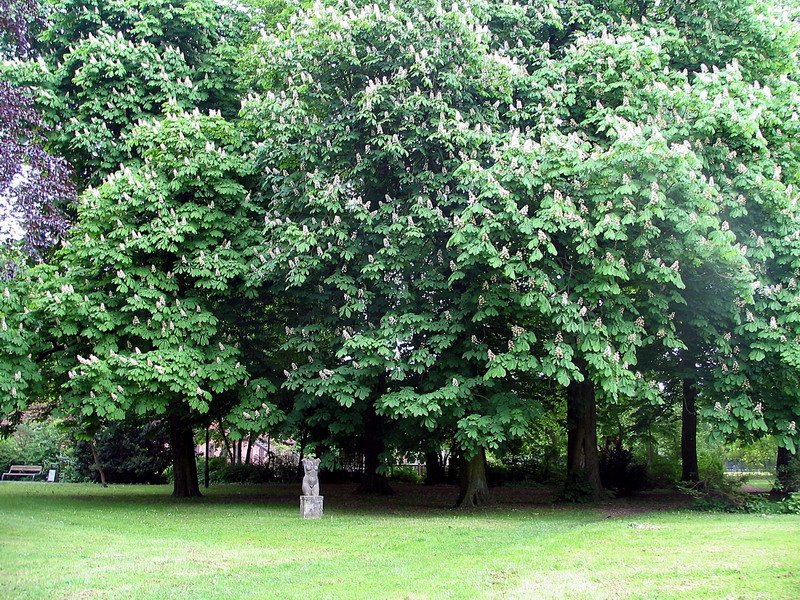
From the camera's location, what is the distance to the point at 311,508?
16375 mm

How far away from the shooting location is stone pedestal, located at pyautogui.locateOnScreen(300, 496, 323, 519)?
16297 mm

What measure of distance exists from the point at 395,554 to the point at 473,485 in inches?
327

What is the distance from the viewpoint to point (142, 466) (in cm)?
3216

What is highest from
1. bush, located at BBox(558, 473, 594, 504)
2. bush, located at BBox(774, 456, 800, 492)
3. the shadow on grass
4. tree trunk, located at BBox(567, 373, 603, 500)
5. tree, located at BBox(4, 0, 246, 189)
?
tree, located at BBox(4, 0, 246, 189)

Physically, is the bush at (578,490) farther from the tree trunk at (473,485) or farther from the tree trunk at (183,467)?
the tree trunk at (183,467)

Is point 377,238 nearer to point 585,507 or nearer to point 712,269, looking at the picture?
point 712,269

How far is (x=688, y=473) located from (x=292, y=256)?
16050 mm

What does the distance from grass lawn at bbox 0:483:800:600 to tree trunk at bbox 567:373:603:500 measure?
359cm

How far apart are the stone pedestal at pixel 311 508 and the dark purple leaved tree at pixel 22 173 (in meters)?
7.68

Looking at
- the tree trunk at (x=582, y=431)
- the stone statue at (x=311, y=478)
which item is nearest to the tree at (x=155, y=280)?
the stone statue at (x=311, y=478)

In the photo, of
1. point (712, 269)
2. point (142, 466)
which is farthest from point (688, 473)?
point (142, 466)

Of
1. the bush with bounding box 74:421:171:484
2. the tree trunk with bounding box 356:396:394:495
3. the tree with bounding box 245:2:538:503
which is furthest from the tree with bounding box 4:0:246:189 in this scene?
the bush with bounding box 74:421:171:484

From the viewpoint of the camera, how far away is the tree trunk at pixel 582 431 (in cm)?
2116

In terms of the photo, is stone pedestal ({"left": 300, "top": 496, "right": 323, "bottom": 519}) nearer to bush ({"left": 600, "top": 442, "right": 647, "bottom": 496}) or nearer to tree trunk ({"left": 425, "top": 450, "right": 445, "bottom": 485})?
bush ({"left": 600, "top": 442, "right": 647, "bottom": 496})
